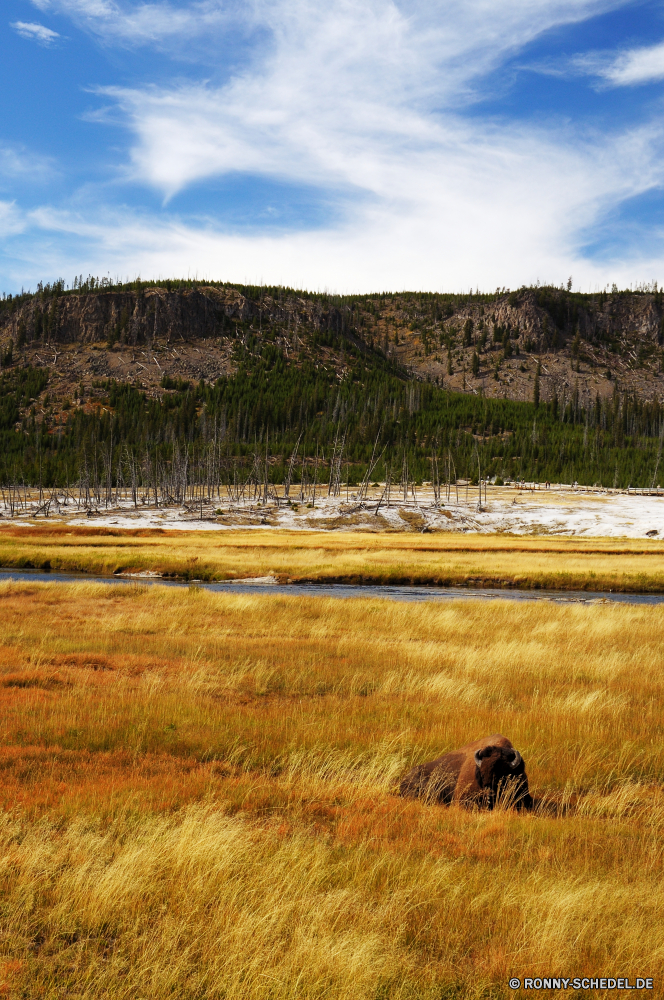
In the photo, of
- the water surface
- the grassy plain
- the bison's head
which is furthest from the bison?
the grassy plain

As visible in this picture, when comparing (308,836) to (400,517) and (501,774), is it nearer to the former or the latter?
(501,774)

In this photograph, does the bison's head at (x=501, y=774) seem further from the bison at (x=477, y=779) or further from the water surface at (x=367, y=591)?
the water surface at (x=367, y=591)

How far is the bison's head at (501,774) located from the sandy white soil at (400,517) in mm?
70449

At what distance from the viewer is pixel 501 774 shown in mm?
7328

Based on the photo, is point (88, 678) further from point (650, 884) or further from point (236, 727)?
point (650, 884)

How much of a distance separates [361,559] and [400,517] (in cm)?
4085

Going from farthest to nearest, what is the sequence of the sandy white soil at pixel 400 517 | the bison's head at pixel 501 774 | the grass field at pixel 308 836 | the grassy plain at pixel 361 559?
the sandy white soil at pixel 400 517, the grassy plain at pixel 361 559, the bison's head at pixel 501 774, the grass field at pixel 308 836

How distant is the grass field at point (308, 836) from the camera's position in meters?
4.25

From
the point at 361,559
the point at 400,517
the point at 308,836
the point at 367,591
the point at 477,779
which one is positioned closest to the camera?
the point at 308,836

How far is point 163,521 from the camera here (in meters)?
85.8

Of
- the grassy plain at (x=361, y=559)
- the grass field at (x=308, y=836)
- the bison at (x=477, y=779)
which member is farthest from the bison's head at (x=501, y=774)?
the grassy plain at (x=361, y=559)

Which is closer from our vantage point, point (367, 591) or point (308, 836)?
point (308, 836)

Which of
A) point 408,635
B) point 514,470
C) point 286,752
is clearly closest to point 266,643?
point 408,635

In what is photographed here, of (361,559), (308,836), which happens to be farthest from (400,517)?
(308,836)
